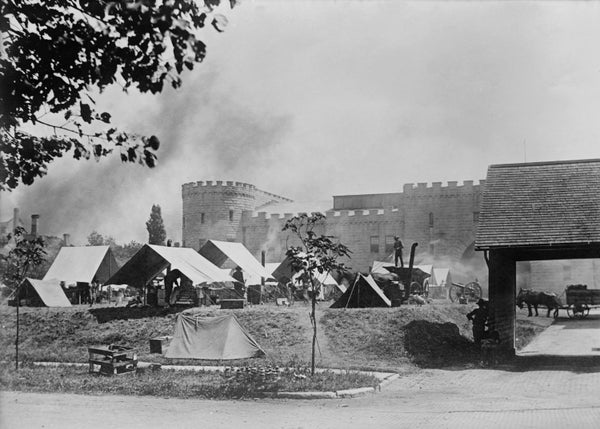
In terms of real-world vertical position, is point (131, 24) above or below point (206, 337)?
above

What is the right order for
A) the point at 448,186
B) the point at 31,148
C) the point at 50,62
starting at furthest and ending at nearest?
the point at 448,186 → the point at 31,148 → the point at 50,62

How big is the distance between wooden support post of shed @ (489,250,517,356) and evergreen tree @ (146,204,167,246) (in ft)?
162

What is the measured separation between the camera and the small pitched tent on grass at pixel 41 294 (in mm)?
29484

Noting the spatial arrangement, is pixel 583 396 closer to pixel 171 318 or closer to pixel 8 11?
pixel 8 11

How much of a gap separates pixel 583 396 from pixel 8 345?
18.3m

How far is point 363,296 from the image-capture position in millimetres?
24922

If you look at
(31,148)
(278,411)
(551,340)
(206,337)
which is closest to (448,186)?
(551,340)

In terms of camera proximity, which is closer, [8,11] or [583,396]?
[8,11]

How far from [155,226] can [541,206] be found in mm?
52047

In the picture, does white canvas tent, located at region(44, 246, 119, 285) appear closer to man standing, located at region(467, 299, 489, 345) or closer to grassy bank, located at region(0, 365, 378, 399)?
grassy bank, located at region(0, 365, 378, 399)

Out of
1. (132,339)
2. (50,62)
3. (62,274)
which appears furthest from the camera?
(62,274)

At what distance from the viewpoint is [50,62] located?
529 cm

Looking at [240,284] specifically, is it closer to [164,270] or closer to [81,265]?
[164,270]

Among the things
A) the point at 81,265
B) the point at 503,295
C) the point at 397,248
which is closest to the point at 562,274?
the point at 397,248
